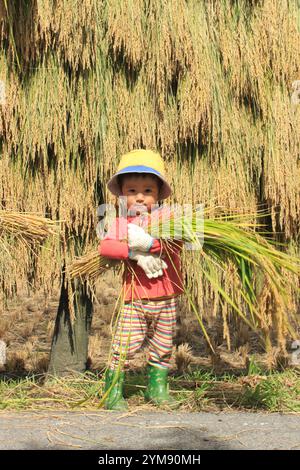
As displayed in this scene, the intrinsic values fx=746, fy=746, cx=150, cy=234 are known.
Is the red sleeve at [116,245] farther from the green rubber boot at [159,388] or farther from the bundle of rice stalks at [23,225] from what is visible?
the green rubber boot at [159,388]

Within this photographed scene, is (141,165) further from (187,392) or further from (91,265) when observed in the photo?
(187,392)

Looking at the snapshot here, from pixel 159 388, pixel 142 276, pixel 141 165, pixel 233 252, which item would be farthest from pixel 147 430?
pixel 141 165

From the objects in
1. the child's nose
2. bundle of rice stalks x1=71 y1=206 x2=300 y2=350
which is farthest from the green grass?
the child's nose

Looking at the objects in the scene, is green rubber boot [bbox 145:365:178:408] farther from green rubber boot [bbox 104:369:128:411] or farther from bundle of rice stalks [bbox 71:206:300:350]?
bundle of rice stalks [bbox 71:206:300:350]

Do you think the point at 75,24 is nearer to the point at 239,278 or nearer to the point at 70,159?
the point at 70,159

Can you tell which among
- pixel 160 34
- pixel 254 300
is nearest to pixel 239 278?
pixel 254 300

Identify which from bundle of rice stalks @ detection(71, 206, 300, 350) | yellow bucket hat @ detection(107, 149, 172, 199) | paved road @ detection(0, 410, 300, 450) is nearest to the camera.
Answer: paved road @ detection(0, 410, 300, 450)

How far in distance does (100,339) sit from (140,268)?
89.2 inches

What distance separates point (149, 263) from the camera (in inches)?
137

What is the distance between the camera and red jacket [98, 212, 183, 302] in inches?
137

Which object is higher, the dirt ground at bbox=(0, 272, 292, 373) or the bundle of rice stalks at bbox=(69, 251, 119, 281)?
the bundle of rice stalks at bbox=(69, 251, 119, 281)

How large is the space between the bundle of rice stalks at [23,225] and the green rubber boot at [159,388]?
0.86m

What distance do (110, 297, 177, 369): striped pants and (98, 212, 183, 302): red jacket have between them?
0.05m

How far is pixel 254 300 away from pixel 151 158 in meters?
0.84
